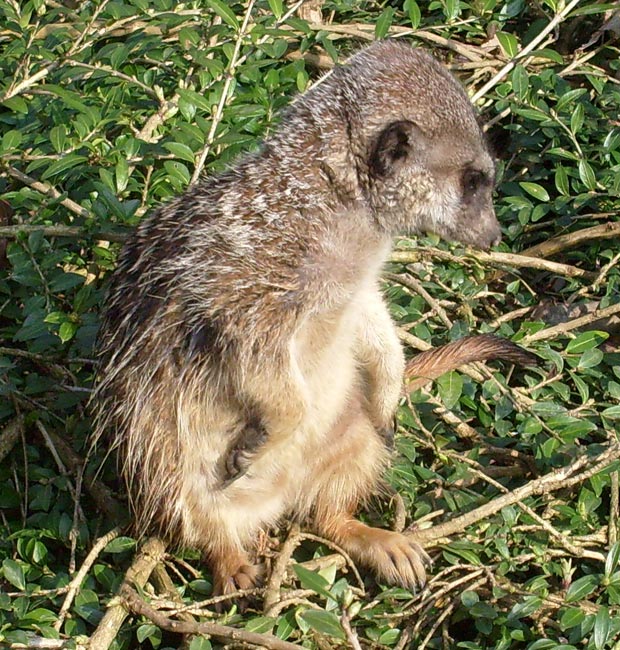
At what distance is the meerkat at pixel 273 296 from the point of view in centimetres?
375

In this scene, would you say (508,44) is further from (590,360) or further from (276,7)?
(590,360)

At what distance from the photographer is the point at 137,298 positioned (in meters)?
3.99

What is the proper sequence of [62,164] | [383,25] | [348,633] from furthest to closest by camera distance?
[383,25], [62,164], [348,633]

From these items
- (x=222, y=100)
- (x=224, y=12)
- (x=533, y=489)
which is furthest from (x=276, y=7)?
(x=533, y=489)

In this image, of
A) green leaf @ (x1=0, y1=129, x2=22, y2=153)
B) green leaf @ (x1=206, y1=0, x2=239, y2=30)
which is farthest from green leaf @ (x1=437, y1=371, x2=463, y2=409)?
green leaf @ (x1=0, y1=129, x2=22, y2=153)

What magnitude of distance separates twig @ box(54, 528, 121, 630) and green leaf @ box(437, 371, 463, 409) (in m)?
1.33

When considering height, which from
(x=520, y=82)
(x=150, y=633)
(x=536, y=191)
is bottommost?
(x=150, y=633)

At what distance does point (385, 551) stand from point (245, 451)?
0.60 m

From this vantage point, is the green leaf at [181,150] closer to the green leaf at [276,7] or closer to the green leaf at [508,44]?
the green leaf at [276,7]

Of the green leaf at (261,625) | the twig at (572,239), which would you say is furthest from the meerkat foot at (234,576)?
the twig at (572,239)

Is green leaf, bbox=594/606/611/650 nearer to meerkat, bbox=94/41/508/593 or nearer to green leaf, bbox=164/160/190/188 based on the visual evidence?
meerkat, bbox=94/41/508/593

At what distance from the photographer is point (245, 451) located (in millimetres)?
3881

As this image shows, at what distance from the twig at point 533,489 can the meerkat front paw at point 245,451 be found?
673 millimetres

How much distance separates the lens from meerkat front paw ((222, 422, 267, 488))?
3863mm
